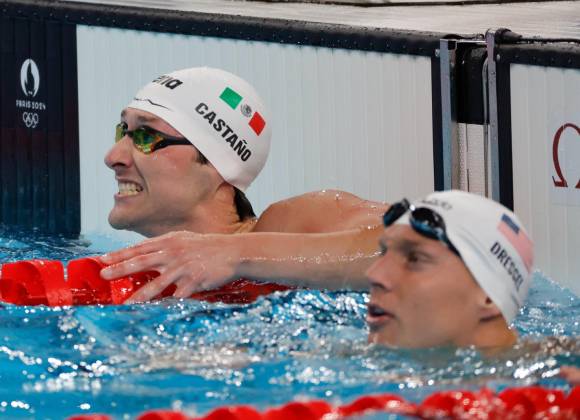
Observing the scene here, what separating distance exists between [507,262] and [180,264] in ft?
2.85

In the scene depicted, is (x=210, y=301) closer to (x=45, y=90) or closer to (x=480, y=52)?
(x=480, y=52)

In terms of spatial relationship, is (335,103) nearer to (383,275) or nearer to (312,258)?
(312,258)

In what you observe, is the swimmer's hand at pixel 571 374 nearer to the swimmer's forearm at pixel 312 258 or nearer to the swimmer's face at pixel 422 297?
the swimmer's face at pixel 422 297

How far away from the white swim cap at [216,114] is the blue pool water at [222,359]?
0.69 meters

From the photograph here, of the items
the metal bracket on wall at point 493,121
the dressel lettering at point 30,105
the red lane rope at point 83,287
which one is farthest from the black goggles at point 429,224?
the dressel lettering at point 30,105

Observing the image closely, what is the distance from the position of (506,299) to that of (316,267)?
0.74 m

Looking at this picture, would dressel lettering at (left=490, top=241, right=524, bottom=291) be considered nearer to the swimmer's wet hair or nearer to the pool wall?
the swimmer's wet hair

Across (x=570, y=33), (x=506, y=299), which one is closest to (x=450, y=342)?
(x=506, y=299)

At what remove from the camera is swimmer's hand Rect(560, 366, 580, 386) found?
9.41 feet

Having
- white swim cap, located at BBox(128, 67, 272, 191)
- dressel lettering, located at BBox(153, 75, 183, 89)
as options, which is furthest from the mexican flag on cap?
dressel lettering, located at BBox(153, 75, 183, 89)

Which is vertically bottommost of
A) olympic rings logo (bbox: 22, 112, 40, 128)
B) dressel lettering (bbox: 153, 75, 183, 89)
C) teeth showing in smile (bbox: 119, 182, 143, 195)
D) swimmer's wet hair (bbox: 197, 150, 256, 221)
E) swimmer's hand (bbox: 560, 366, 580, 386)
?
swimmer's hand (bbox: 560, 366, 580, 386)

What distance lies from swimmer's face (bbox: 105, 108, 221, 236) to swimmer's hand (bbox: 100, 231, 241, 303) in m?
0.50

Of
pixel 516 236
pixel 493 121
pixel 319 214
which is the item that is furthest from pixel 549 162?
pixel 516 236

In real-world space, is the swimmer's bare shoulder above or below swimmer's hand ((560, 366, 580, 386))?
above
